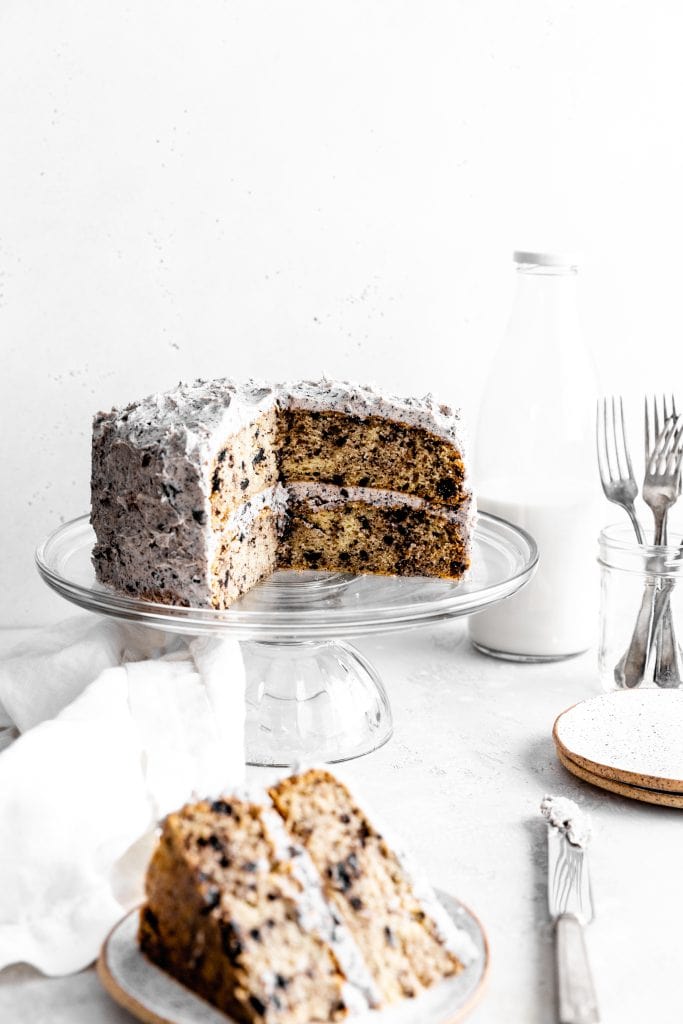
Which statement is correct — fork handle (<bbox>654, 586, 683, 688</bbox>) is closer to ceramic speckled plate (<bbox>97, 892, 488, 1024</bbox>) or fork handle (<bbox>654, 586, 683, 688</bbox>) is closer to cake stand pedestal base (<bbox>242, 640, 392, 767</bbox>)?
cake stand pedestal base (<bbox>242, 640, 392, 767</bbox>)

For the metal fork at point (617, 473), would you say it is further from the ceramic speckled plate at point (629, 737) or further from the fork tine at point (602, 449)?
the ceramic speckled plate at point (629, 737)

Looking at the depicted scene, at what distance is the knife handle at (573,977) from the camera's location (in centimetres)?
106

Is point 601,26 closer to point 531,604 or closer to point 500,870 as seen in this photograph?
point 531,604

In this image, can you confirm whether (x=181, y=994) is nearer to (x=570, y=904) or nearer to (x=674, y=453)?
(x=570, y=904)

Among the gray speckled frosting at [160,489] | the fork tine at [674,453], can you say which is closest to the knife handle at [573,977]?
the gray speckled frosting at [160,489]

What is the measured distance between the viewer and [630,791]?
1.57m

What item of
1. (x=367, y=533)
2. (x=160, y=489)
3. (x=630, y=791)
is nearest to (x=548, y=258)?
(x=367, y=533)

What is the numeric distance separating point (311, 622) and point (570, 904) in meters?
0.50

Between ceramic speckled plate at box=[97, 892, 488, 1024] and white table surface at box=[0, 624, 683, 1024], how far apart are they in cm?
6

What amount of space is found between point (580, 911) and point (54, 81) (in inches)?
65.9

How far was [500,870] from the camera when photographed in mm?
1425

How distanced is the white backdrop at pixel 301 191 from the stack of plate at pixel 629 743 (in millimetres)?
829

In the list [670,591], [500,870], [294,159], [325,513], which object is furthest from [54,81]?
[500,870]

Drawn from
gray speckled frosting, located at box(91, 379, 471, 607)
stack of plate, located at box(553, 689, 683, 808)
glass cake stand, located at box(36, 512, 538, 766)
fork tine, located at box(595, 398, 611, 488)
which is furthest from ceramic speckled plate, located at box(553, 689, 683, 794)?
gray speckled frosting, located at box(91, 379, 471, 607)
